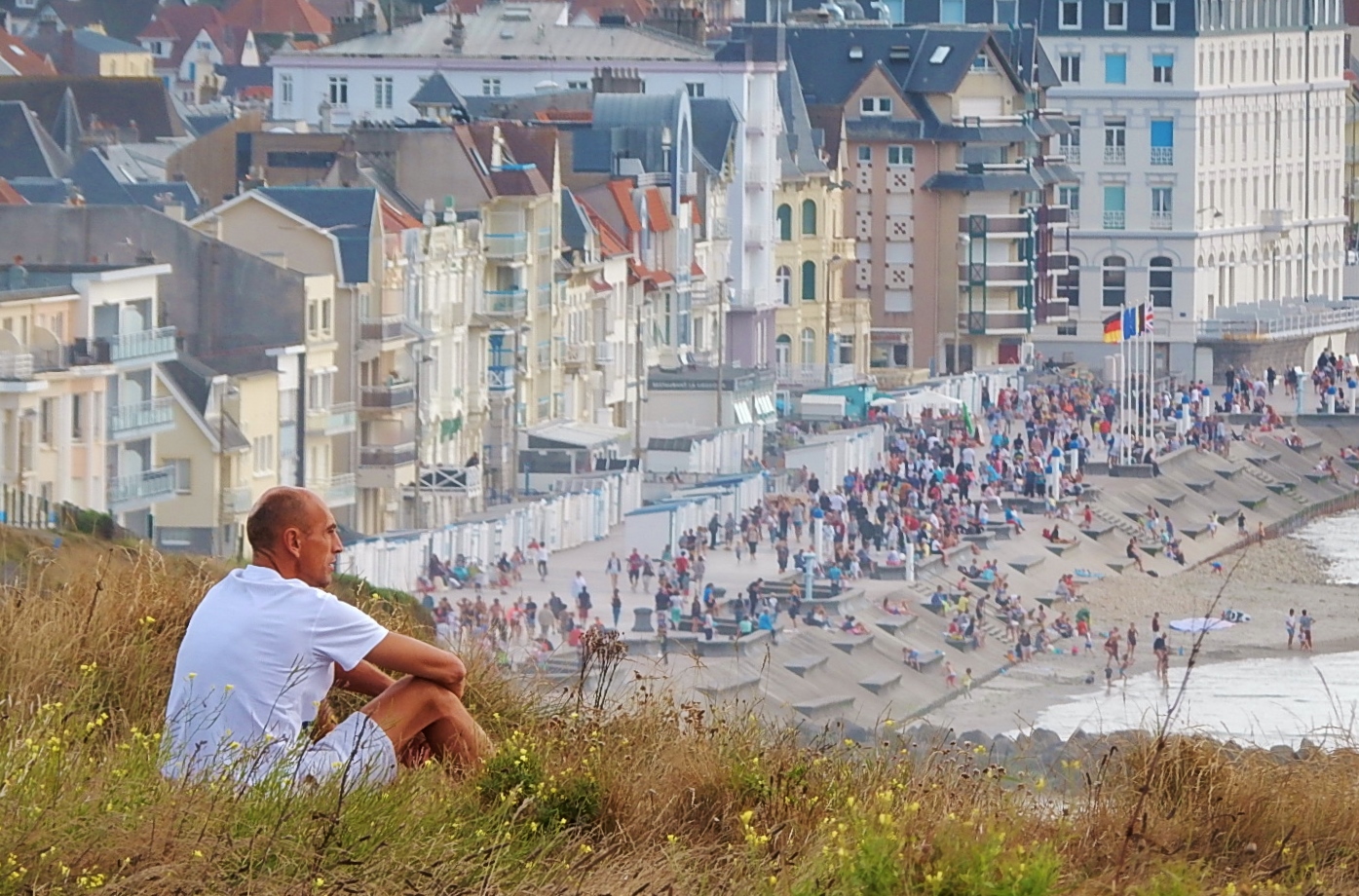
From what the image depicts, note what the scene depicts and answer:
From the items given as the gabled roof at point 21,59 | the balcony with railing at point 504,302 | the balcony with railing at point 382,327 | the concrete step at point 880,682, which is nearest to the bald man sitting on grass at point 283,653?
the concrete step at point 880,682

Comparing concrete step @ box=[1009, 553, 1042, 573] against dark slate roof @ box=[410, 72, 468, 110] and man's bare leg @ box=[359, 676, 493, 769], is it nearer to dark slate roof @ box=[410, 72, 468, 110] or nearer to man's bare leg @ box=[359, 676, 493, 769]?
dark slate roof @ box=[410, 72, 468, 110]

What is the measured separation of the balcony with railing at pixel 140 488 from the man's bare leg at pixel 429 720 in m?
41.3

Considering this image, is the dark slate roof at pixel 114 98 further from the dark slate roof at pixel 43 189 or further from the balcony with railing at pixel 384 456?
the balcony with railing at pixel 384 456

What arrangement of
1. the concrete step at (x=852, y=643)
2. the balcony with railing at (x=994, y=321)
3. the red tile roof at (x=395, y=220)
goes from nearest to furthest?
1. the concrete step at (x=852, y=643)
2. the red tile roof at (x=395, y=220)
3. the balcony with railing at (x=994, y=321)

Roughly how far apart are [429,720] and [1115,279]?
122 meters

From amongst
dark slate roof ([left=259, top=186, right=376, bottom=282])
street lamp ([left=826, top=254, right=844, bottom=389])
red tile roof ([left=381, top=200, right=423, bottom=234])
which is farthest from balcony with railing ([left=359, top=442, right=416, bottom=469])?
street lamp ([left=826, top=254, right=844, bottom=389])

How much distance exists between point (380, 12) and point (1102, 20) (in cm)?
3083

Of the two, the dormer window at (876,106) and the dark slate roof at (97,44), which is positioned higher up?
the dark slate roof at (97,44)

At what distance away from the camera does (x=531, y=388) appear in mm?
75000

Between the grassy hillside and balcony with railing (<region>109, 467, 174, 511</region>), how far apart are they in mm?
39203

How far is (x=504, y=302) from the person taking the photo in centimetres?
7288

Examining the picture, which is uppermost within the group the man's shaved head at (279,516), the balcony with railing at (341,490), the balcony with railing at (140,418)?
the man's shaved head at (279,516)

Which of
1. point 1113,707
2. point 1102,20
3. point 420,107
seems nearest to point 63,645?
point 1113,707

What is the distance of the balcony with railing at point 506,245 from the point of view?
2862 inches
